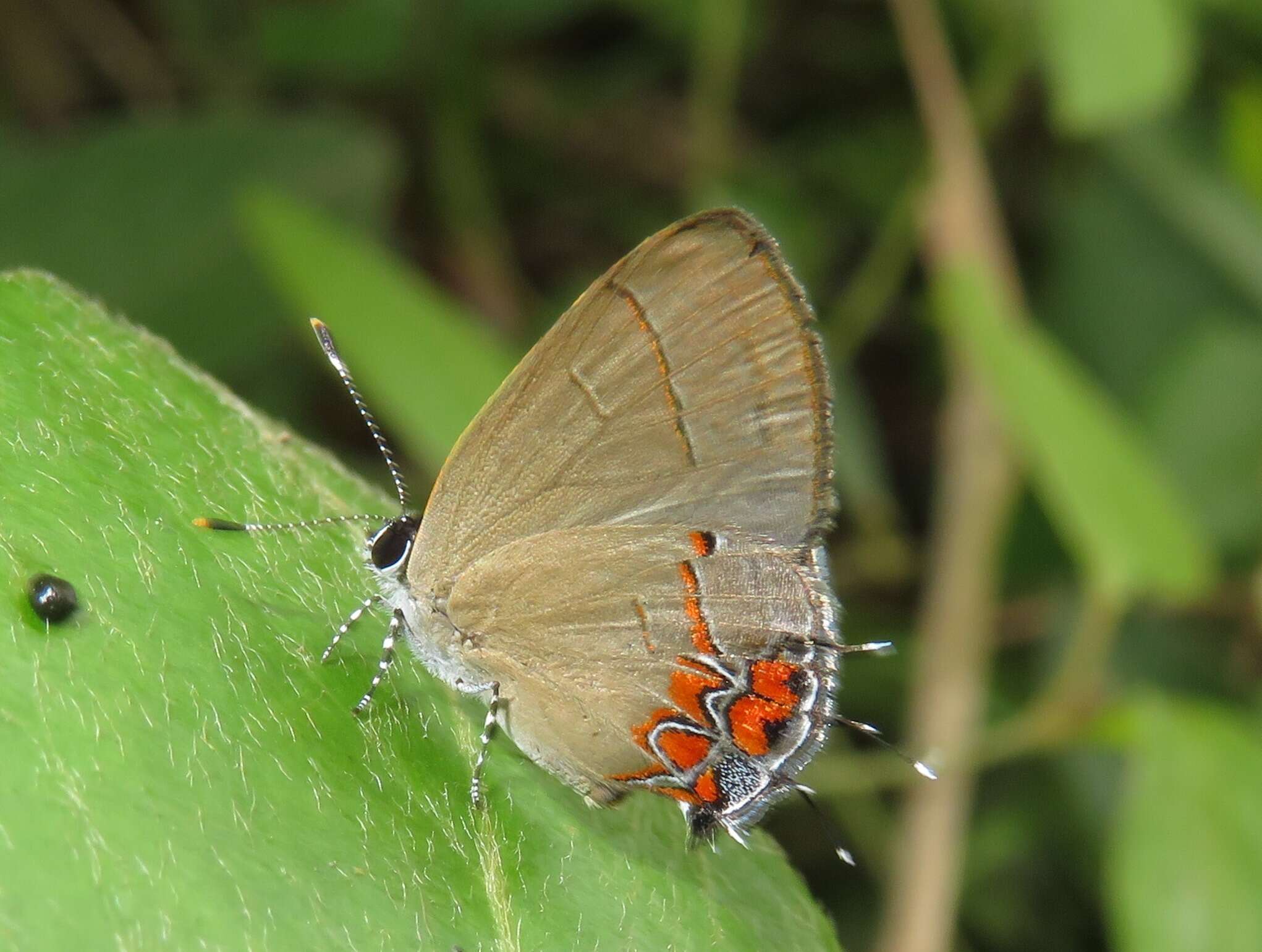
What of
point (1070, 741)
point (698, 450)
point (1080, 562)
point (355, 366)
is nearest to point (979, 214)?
point (1080, 562)

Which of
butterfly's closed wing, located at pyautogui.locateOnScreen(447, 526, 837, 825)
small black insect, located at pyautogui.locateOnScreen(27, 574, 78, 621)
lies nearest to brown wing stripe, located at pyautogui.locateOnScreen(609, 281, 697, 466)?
butterfly's closed wing, located at pyautogui.locateOnScreen(447, 526, 837, 825)

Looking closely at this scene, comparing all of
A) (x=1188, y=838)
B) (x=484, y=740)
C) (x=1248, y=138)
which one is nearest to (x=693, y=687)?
(x=484, y=740)

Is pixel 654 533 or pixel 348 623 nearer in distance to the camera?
pixel 348 623

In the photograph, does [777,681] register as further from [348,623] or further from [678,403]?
[348,623]

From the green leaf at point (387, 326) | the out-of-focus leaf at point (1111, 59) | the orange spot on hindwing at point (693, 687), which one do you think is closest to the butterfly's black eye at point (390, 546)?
the orange spot on hindwing at point (693, 687)

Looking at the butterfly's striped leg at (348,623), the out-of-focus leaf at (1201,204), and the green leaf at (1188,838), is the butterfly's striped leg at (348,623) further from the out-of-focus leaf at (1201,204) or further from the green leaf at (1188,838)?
the out-of-focus leaf at (1201,204)

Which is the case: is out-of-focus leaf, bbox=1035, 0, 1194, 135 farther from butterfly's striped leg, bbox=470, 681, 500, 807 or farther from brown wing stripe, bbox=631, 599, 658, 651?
butterfly's striped leg, bbox=470, 681, 500, 807
